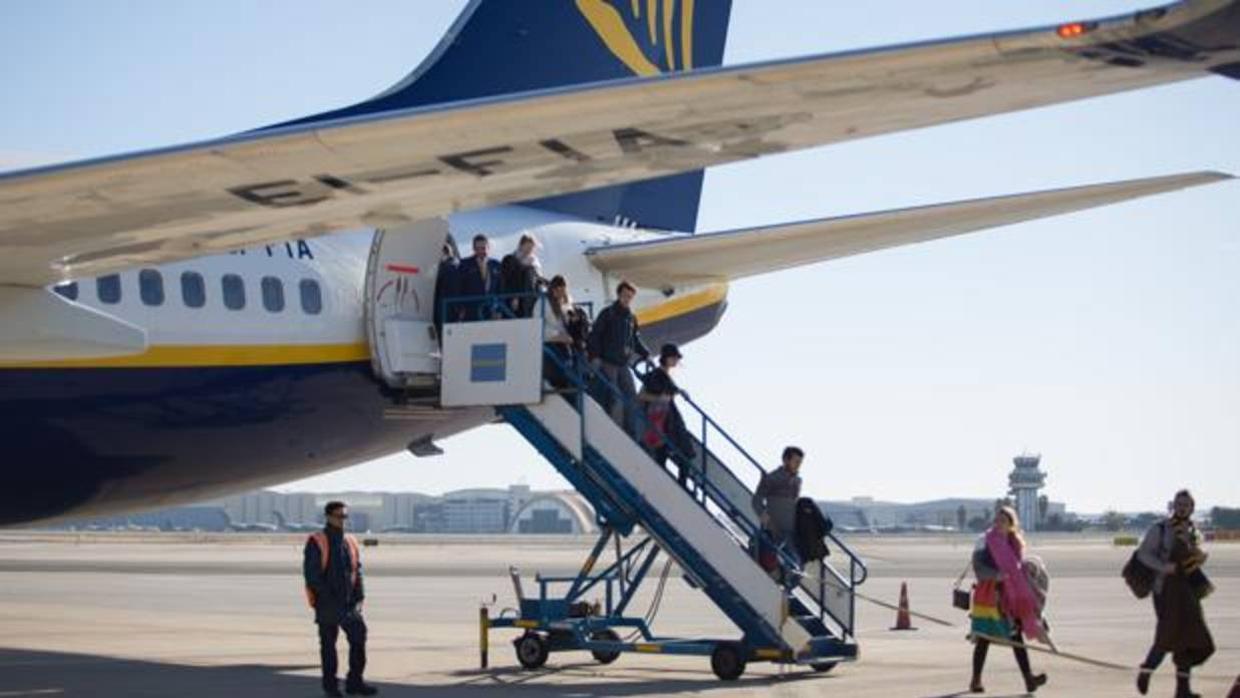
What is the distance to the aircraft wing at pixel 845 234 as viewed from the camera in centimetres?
2055

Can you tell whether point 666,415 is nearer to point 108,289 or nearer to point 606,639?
point 606,639

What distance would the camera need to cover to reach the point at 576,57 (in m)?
26.5

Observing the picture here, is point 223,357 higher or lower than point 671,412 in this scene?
higher

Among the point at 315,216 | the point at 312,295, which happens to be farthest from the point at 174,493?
the point at 315,216

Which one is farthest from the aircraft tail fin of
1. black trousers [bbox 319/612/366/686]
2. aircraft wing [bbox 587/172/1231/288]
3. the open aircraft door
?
black trousers [bbox 319/612/366/686]

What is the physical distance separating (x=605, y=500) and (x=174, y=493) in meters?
4.90

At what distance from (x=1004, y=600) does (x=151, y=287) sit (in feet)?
27.8

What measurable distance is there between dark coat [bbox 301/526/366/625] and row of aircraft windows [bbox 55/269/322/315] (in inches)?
131

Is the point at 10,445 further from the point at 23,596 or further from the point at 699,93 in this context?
the point at 23,596

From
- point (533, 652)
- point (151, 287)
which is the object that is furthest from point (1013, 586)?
point (151, 287)

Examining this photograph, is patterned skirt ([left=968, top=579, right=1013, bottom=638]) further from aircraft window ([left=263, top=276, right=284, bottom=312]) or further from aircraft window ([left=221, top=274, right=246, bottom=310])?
aircraft window ([left=221, top=274, right=246, bottom=310])

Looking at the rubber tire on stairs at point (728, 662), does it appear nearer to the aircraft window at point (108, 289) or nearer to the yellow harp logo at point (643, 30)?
the aircraft window at point (108, 289)

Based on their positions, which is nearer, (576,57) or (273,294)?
(273,294)

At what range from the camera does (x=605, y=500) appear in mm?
20156
